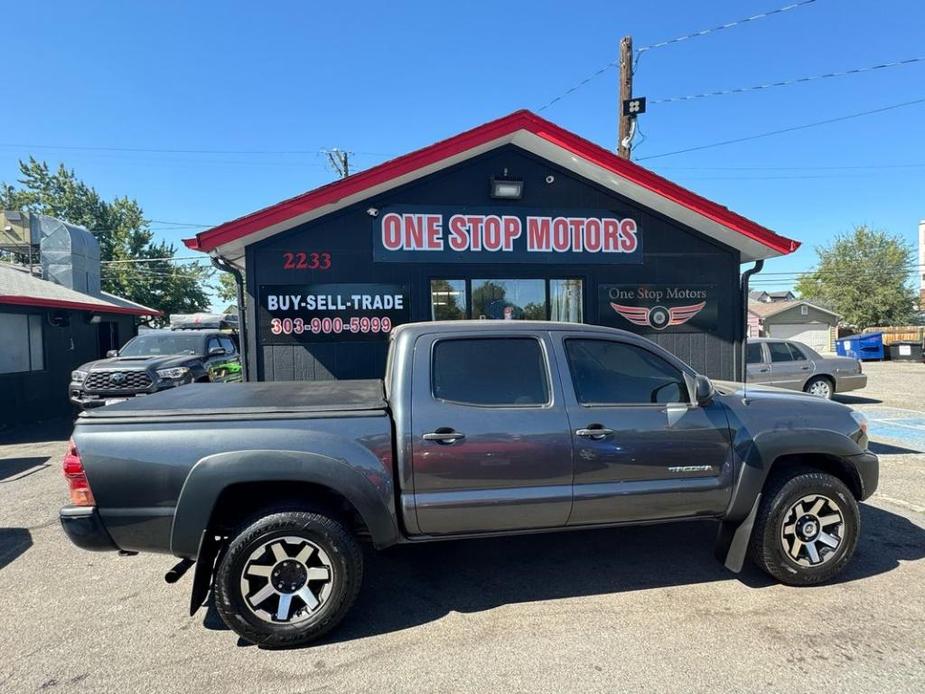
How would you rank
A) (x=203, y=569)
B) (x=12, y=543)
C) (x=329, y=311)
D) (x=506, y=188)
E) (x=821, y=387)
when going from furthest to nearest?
(x=821, y=387) < (x=506, y=188) < (x=329, y=311) < (x=12, y=543) < (x=203, y=569)

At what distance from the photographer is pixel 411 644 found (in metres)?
2.99

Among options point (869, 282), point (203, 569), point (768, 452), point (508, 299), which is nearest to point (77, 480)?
point (203, 569)

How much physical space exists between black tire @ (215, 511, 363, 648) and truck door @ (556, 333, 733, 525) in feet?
4.84

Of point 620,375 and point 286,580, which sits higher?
point 620,375

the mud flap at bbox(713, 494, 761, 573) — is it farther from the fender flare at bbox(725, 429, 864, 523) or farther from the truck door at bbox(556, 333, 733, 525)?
the truck door at bbox(556, 333, 733, 525)

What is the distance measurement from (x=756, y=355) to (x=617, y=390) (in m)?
9.86

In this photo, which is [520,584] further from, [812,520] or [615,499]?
[812,520]

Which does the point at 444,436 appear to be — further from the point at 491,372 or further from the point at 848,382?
the point at 848,382

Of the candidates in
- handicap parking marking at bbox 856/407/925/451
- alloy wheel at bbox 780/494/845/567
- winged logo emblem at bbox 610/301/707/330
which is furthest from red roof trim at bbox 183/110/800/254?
alloy wheel at bbox 780/494/845/567

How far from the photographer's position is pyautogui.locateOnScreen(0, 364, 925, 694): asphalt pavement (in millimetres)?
2689

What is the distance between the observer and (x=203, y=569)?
2.99m

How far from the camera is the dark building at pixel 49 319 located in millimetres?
10648

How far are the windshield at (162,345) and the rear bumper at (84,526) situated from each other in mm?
8458

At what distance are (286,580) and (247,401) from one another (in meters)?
1.12
